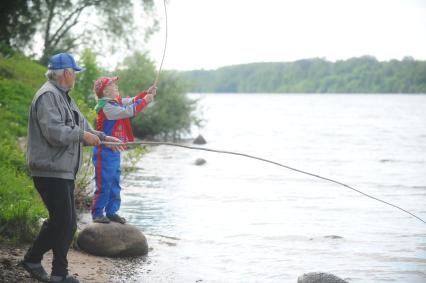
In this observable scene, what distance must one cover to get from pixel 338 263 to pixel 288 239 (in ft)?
5.60

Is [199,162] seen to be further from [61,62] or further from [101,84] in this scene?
[61,62]

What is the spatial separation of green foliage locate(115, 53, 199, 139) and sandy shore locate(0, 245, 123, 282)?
2216 centimetres

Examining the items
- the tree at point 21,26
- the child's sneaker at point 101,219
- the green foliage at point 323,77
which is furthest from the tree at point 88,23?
the green foliage at point 323,77

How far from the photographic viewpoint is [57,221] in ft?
19.1

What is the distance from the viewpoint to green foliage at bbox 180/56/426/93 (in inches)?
5315

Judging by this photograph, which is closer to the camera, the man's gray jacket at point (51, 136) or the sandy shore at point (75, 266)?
the man's gray jacket at point (51, 136)

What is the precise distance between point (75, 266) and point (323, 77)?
16025cm

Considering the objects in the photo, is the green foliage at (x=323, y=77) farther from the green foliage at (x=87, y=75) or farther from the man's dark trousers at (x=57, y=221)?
the man's dark trousers at (x=57, y=221)

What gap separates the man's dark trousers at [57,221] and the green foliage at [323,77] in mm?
112938

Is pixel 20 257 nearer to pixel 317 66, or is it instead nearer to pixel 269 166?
pixel 269 166

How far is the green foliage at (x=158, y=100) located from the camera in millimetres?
30266

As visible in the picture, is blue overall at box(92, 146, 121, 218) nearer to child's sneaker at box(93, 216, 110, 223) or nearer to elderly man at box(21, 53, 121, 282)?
child's sneaker at box(93, 216, 110, 223)

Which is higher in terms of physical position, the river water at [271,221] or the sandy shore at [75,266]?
the sandy shore at [75,266]

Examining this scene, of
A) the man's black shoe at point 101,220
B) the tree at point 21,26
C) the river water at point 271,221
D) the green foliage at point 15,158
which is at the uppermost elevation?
the tree at point 21,26
